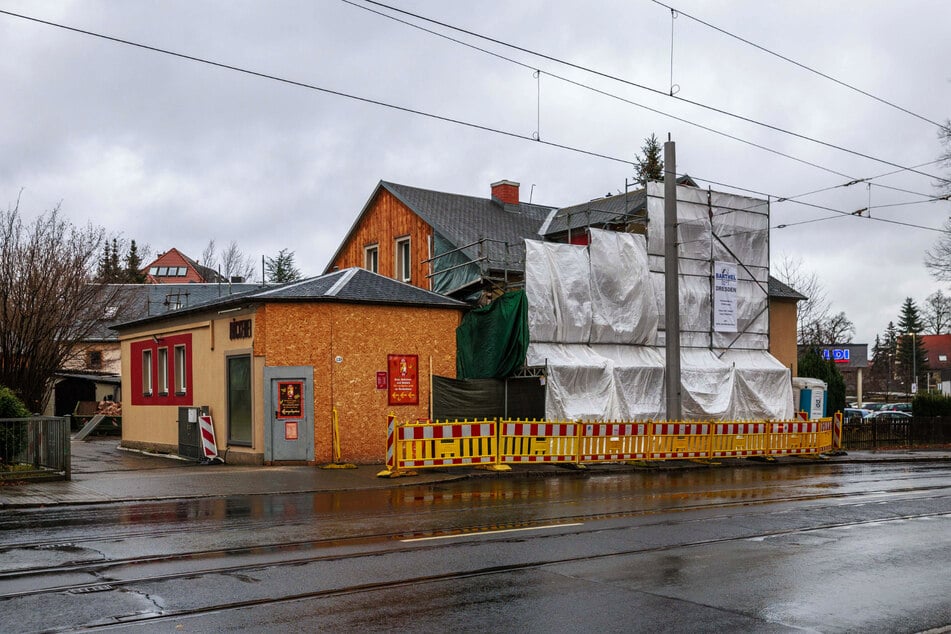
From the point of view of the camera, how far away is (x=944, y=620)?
7.29m

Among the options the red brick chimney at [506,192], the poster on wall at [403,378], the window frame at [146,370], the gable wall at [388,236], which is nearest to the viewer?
the poster on wall at [403,378]

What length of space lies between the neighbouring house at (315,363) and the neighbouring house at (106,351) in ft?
30.5

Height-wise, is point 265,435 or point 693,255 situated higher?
point 693,255

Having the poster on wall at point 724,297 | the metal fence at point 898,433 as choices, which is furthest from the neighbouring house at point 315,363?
the metal fence at point 898,433

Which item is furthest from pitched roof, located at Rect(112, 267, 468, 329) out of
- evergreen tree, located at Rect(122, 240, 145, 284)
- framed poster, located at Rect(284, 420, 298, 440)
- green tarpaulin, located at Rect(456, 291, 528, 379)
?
evergreen tree, located at Rect(122, 240, 145, 284)

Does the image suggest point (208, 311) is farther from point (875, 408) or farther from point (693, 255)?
point (875, 408)

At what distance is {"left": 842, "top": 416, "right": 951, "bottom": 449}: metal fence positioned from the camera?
35344 mm

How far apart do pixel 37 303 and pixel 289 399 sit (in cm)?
1088

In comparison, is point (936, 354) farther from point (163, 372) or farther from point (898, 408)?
point (163, 372)

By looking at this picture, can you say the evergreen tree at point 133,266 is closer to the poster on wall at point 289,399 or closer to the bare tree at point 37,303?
the bare tree at point 37,303

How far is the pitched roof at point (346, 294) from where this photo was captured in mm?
21859

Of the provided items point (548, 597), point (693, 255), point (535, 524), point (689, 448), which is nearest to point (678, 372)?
point (689, 448)

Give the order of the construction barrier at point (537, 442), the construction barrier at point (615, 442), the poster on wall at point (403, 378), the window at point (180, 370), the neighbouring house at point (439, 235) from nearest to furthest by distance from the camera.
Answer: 1. the construction barrier at point (537, 442)
2. the construction barrier at point (615, 442)
3. the poster on wall at point (403, 378)
4. the window at point (180, 370)
5. the neighbouring house at point (439, 235)

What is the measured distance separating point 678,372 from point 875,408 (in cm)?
4719
